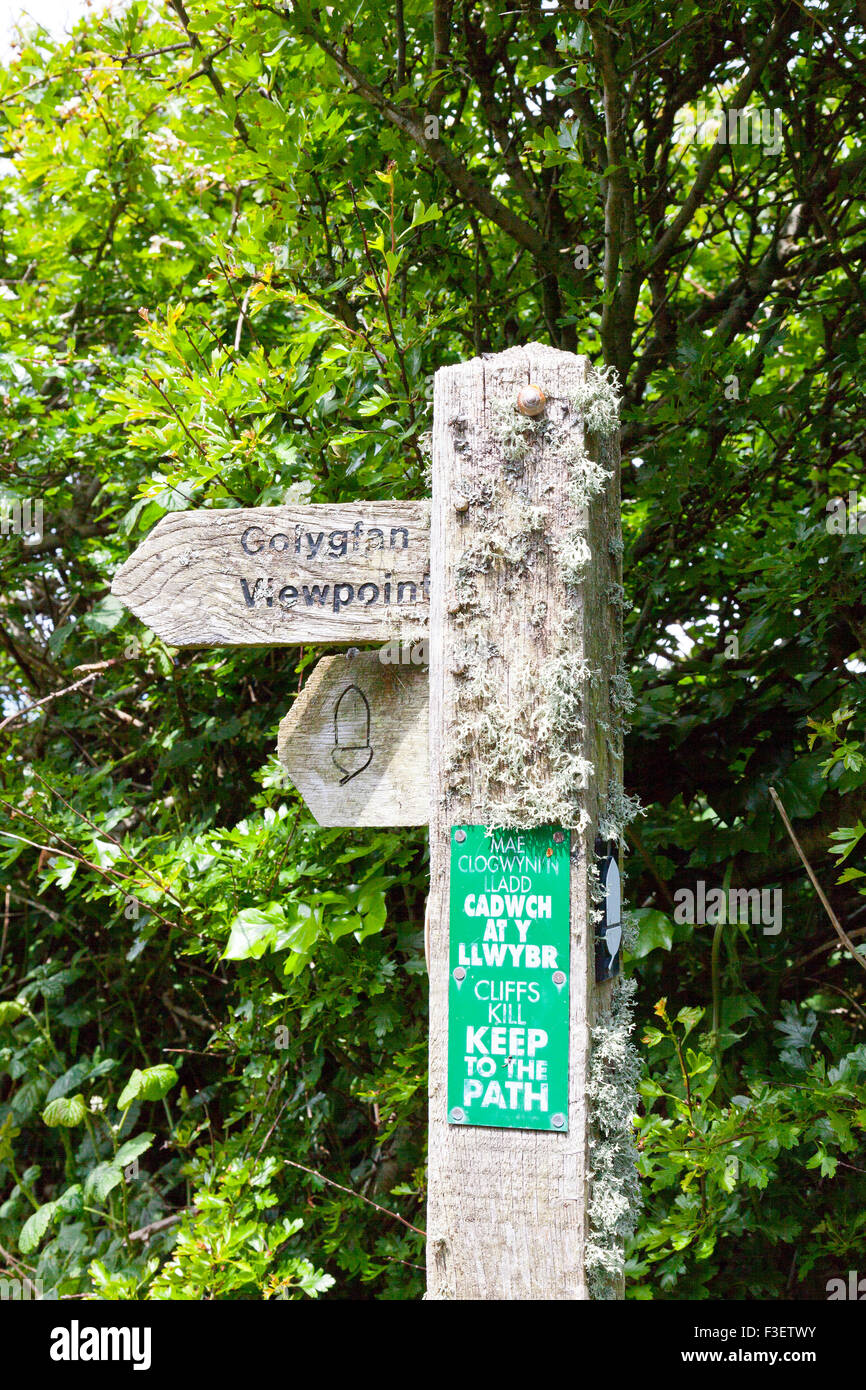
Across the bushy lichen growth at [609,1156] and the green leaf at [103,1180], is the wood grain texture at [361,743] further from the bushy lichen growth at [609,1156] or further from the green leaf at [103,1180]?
the green leaf at [103,1180]

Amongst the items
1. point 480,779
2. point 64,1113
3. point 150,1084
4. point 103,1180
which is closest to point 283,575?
point 480,779

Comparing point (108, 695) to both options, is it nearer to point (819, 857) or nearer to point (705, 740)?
point (705, 740)

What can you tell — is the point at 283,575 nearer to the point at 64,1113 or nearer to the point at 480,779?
the point at 480,779

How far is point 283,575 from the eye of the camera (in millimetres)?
1604

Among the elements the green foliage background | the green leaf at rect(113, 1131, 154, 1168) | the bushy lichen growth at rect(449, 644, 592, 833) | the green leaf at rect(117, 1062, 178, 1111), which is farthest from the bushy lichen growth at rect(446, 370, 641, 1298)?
the green leaf at rect(113, 1131, 154, 1168)

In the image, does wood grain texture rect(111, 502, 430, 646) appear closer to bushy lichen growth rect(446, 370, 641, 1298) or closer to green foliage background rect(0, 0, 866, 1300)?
bushy lichen growth rect(446, 370, 641, 1298)

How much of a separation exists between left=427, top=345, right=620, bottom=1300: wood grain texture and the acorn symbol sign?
0.65ft

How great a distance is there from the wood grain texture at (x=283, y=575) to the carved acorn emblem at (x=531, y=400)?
0.76 ft

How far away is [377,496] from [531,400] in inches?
36.4

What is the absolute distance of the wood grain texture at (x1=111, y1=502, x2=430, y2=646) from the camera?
1.56 metres

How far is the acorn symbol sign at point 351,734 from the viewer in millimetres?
1612

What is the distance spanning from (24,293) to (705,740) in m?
2.37

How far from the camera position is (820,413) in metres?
2.60
